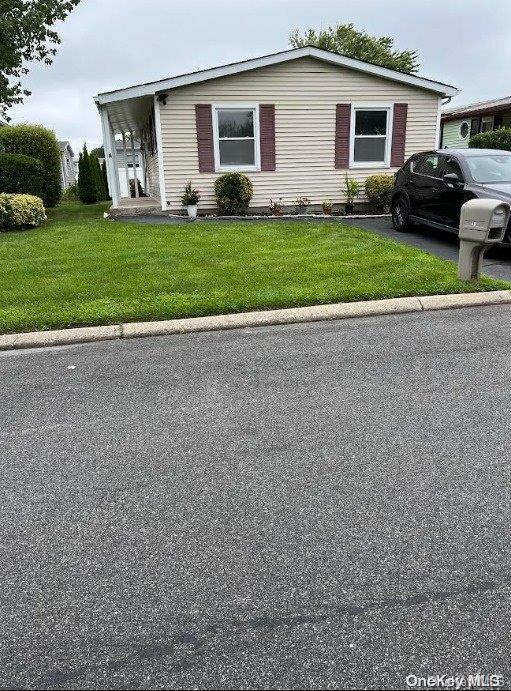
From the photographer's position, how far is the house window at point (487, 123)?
25969 mm

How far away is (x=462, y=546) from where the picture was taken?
2381mm

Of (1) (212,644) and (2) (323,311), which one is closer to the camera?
(1) (212,644)

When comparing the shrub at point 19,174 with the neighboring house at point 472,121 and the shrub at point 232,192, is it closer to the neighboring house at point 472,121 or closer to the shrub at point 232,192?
the shrub at point 232,192

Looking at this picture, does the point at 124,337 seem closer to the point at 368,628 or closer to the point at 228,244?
the point at 368,628

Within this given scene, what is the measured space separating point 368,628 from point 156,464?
1.56m

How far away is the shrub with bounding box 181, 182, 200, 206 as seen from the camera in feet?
47.1

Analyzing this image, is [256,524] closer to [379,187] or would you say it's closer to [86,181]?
[379,187]

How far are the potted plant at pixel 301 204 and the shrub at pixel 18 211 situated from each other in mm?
6995

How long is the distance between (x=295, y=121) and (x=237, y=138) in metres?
1.68

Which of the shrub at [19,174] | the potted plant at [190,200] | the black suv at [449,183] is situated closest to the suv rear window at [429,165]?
the black suv at [449,183]

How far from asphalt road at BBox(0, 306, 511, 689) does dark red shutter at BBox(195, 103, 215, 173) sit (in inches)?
436

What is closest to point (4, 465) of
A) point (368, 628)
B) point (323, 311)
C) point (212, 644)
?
point (212, 644)

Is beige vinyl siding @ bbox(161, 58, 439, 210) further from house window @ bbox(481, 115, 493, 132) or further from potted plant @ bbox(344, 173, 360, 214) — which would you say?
house window @ bbox(481, 115, 493, 132)

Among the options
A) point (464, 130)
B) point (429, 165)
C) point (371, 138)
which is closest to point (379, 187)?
point (371, 138)
